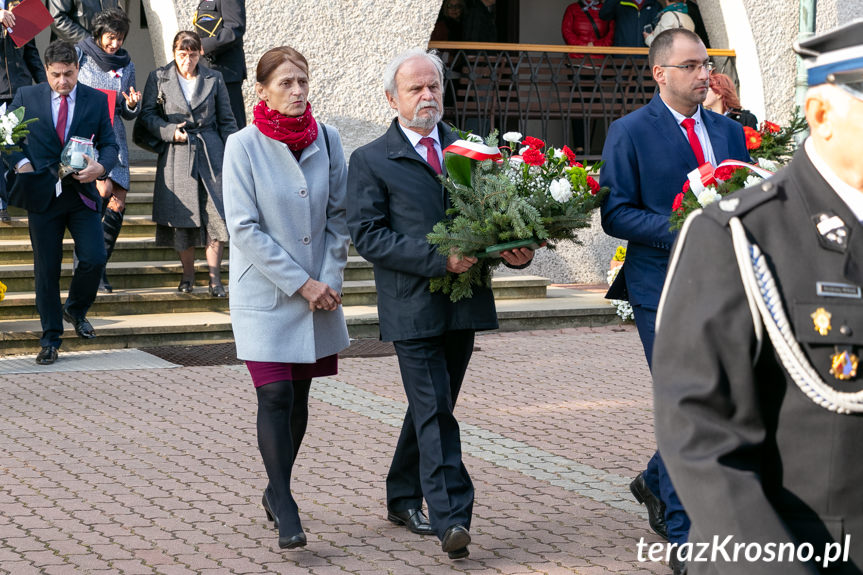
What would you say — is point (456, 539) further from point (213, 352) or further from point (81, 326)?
point (81, 326)

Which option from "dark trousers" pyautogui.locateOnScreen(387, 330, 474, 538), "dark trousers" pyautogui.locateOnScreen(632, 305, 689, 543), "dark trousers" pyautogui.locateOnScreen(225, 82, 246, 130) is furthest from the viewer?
"dark trousers" pyautogui.locateOnScreen(225, 82, 246, 130)

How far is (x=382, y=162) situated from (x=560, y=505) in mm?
1784

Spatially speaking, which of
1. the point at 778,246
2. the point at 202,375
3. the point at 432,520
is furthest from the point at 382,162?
the point at 202,375


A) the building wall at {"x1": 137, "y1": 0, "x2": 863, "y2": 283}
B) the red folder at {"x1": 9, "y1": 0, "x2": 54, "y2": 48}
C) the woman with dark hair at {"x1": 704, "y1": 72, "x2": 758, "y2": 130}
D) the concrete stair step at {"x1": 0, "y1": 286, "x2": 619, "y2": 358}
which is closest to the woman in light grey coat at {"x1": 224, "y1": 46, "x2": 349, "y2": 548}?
the woman with dark hair at {"x1": 704, "y1": 72, "x2": 758, "y2": 130}

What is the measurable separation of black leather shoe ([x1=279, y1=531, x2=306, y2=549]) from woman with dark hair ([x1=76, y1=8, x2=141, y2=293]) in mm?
6023

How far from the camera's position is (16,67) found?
35.8ft

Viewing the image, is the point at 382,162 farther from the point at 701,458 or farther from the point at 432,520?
the point at 701,458

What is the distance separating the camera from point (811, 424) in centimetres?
190

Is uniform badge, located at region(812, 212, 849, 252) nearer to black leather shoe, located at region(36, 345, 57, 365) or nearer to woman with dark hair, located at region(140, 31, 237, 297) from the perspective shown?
black leather shoe, located at region(36, 345, 57, 365)

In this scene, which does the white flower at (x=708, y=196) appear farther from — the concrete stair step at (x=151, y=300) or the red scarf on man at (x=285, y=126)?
the concrete stair step at (x=151, y=300)

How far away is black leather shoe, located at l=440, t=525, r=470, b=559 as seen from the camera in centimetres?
465

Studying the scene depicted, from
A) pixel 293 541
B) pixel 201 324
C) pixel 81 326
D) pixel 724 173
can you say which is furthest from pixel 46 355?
pixel 724 173

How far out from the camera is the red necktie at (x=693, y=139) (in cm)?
497

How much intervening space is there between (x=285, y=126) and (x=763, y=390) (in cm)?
344
